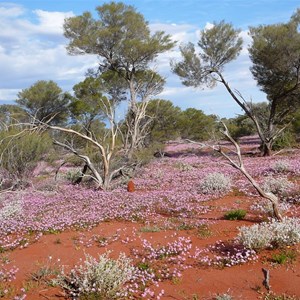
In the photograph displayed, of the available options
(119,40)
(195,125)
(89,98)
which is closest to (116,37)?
(119,40)

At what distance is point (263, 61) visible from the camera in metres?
29.2

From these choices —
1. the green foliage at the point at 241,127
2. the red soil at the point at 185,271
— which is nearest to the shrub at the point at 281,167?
the red soil at the point at 185,271

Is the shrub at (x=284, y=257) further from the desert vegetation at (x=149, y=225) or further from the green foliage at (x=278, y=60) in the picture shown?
the green foliage at (x=278, y=60)

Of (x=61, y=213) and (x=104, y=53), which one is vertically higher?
(x=104, y=53)

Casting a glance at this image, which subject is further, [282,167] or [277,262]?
[282,167]

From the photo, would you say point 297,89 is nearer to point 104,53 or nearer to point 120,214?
point 104,53

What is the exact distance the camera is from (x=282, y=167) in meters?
16.4

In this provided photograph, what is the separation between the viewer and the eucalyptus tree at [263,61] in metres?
27.0

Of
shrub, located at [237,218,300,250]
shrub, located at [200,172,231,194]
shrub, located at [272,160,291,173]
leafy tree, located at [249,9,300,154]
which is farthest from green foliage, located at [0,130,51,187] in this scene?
leafy tree, located at [249,9,300,154]

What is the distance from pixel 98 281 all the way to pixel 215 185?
317 inches

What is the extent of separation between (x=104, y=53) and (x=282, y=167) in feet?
66.5

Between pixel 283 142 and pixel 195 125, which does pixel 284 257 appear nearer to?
pixel 283 142

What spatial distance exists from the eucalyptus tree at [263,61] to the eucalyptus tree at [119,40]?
9.15 feet

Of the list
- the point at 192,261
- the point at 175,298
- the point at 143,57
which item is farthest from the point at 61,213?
the point at 143,57
